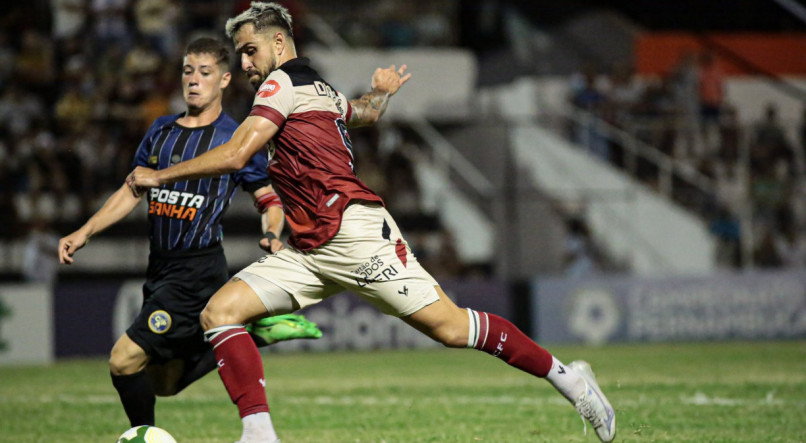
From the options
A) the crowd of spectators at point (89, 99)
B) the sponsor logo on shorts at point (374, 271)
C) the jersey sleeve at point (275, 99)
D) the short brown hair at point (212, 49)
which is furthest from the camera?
the crowd of spectators at point (89, 99)

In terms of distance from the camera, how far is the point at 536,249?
18.6 metres

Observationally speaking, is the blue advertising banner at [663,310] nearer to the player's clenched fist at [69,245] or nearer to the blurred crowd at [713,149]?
the blurred crowd at [713,149]

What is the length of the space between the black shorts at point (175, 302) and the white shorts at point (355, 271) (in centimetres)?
81

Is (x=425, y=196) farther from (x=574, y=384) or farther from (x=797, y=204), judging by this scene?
(x=574, y=384)

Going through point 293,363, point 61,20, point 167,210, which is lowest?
point 293,363

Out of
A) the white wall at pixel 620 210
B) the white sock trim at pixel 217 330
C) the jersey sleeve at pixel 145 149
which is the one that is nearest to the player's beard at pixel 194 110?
the jersey sleeve at pixel 145 149

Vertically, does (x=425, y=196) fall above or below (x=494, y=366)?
above

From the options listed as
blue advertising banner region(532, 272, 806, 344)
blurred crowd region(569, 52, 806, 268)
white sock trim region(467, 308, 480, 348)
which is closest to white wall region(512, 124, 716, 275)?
blurred crowd region(569, 52, 806, 268)

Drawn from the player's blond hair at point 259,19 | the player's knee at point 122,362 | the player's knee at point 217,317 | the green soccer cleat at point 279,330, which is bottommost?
the player's knee at point 122,362

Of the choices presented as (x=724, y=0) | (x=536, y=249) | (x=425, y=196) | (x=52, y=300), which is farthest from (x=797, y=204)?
(x=52, y=300)

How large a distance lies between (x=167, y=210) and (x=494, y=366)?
24.0ft

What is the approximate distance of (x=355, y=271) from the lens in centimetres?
545

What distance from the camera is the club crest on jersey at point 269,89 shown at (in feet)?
17.6

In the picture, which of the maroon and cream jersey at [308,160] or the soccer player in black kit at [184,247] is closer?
the maroon and cream jersey at [308,160]
